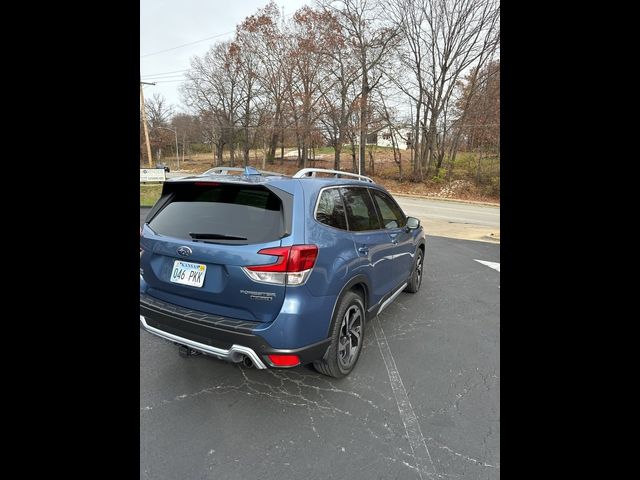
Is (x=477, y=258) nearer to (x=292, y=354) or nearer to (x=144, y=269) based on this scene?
(x=292, y=354)

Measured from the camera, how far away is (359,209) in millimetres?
3275

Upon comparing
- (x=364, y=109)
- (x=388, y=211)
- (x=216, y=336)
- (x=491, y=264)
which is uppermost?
(x=364, y=109)

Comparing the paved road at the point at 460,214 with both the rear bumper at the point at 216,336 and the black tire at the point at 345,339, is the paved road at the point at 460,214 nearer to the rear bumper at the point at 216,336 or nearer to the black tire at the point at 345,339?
→ the black tire at the point at 345,339

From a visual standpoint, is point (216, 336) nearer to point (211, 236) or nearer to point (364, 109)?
point (211, 236)

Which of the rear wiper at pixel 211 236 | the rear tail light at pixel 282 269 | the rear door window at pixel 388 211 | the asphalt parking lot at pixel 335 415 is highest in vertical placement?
the rear door window at pixel 388 211

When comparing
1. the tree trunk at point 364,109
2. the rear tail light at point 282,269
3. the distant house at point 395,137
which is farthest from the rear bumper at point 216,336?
the distant house at point 395,137

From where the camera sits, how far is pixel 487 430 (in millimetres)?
2293

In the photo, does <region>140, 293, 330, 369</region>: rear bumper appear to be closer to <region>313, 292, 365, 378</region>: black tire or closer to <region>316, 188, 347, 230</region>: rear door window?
<region>313, 292, 365, 378</region>: black tire

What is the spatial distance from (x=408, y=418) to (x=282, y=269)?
1.38 m

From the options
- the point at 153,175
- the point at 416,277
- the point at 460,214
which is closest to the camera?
the point at 416,277

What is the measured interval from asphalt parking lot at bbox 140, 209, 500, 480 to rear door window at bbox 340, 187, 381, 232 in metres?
1.24

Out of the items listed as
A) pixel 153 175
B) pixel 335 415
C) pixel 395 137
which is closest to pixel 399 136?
pixel 395 137

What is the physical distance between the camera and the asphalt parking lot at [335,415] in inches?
77.6
